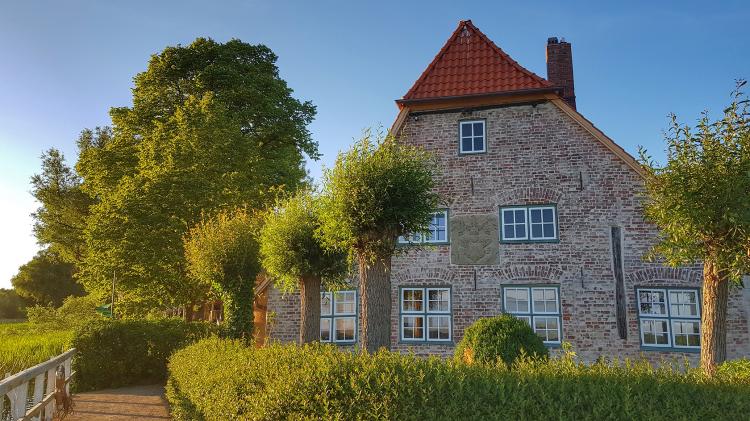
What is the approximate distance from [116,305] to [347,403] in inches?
761

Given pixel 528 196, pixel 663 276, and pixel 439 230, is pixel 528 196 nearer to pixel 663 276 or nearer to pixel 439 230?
pixel 439 230

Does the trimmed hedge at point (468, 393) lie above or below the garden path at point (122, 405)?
above

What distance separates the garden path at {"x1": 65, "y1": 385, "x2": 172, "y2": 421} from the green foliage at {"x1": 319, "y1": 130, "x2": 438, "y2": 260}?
4.79 m

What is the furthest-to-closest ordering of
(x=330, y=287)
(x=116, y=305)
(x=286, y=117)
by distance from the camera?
(x=286, y=117)
(x=116, y=305)
(x=330, y=287)

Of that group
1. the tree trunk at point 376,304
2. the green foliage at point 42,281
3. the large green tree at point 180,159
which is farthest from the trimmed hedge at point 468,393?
the green foliage at point 42,281

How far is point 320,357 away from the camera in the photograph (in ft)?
20.1

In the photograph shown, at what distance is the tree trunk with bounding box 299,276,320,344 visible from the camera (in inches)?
500

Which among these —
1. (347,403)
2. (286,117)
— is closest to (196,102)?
(286,117)

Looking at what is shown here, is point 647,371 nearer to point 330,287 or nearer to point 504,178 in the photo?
point 330,287

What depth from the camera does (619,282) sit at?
580 inches

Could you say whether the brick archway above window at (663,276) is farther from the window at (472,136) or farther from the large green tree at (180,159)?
the large green tree at (180,159)

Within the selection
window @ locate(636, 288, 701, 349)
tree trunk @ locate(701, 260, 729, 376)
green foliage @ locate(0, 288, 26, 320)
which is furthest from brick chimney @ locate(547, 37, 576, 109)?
green foliage @ locate(0, 288, 26, 320)

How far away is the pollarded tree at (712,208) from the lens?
933cm

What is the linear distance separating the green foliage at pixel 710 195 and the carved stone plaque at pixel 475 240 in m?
5.53
